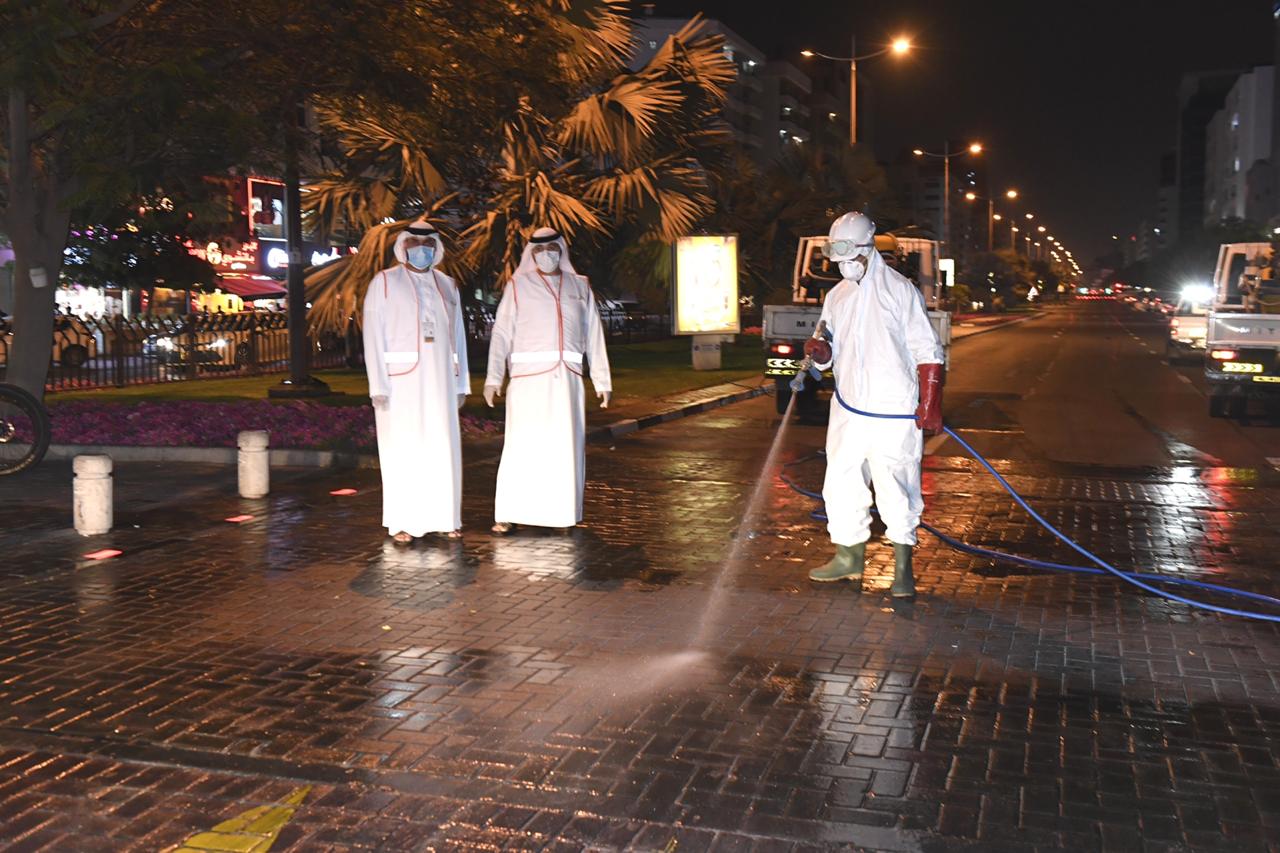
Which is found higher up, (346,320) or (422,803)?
(346,320)

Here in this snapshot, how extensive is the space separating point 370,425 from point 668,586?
7129 mm

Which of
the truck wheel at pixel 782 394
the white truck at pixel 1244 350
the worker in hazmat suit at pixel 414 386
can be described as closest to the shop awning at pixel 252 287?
the truck wheel at pixel 782 394

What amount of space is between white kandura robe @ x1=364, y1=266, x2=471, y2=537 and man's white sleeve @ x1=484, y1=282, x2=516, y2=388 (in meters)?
0.31

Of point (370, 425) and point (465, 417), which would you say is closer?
point (370, 425)

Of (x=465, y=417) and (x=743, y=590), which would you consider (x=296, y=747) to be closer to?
(x=743, y=590)

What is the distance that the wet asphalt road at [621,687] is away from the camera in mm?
4555

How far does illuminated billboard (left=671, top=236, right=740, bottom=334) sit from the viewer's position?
93.0ft

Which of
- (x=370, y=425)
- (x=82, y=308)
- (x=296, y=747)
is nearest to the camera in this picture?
(x=296, y=747)

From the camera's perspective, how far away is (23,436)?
43.9 ft

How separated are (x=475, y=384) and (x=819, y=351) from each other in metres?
16.5

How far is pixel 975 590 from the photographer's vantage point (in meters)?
8.10

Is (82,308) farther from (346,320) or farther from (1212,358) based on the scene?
(1212,358)

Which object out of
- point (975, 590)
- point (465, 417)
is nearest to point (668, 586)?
point (975, 590)

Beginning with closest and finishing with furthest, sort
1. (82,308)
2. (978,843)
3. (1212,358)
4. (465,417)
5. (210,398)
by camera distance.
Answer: (978,843) < (465,417) < (1212,358) < (210,398) < (82,308)
